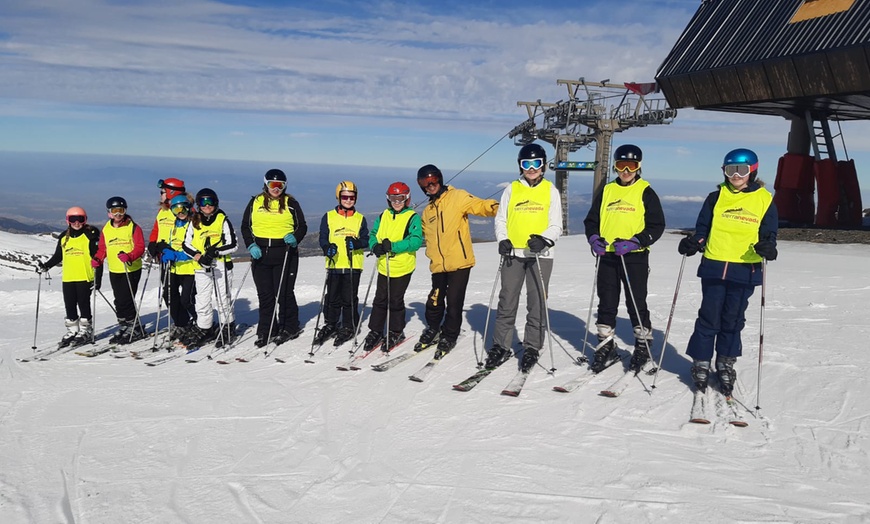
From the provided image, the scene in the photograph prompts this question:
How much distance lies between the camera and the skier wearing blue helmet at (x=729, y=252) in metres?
5.11

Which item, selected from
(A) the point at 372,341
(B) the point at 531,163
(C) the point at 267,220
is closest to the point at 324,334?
(A) the point at 372,341

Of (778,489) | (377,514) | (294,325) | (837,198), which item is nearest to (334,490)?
(377,514)

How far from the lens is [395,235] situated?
23.5 ft

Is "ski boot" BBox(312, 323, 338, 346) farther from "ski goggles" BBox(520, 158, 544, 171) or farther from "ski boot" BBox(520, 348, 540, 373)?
"ski goggles" BBox(520, 158, 544, 171)

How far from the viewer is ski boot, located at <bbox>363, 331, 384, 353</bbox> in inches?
287

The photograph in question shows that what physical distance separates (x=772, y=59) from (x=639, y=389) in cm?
1353

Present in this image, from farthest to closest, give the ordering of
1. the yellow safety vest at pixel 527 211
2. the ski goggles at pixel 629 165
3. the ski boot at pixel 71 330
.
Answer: the ski boot at pixel 71 330 < the yellow safety vest at pixel 527 211 < the ski goggles at pixel 629 165

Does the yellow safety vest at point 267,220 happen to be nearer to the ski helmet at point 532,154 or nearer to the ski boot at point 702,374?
the ski helmet at point 532,154

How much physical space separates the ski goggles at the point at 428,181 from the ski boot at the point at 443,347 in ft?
5.65

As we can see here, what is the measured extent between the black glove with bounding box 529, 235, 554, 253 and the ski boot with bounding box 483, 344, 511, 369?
1.17 m

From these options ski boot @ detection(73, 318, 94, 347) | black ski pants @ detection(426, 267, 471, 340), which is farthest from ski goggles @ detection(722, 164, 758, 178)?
ski boot @ detection(73, 318, 94, 347)

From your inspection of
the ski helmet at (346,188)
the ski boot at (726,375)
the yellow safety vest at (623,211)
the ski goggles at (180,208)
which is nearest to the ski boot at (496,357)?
the yellow safety vest at (623,211)

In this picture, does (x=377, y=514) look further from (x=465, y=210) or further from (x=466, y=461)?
(x=465, y=210)

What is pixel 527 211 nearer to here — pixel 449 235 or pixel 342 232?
pixel 449 235
